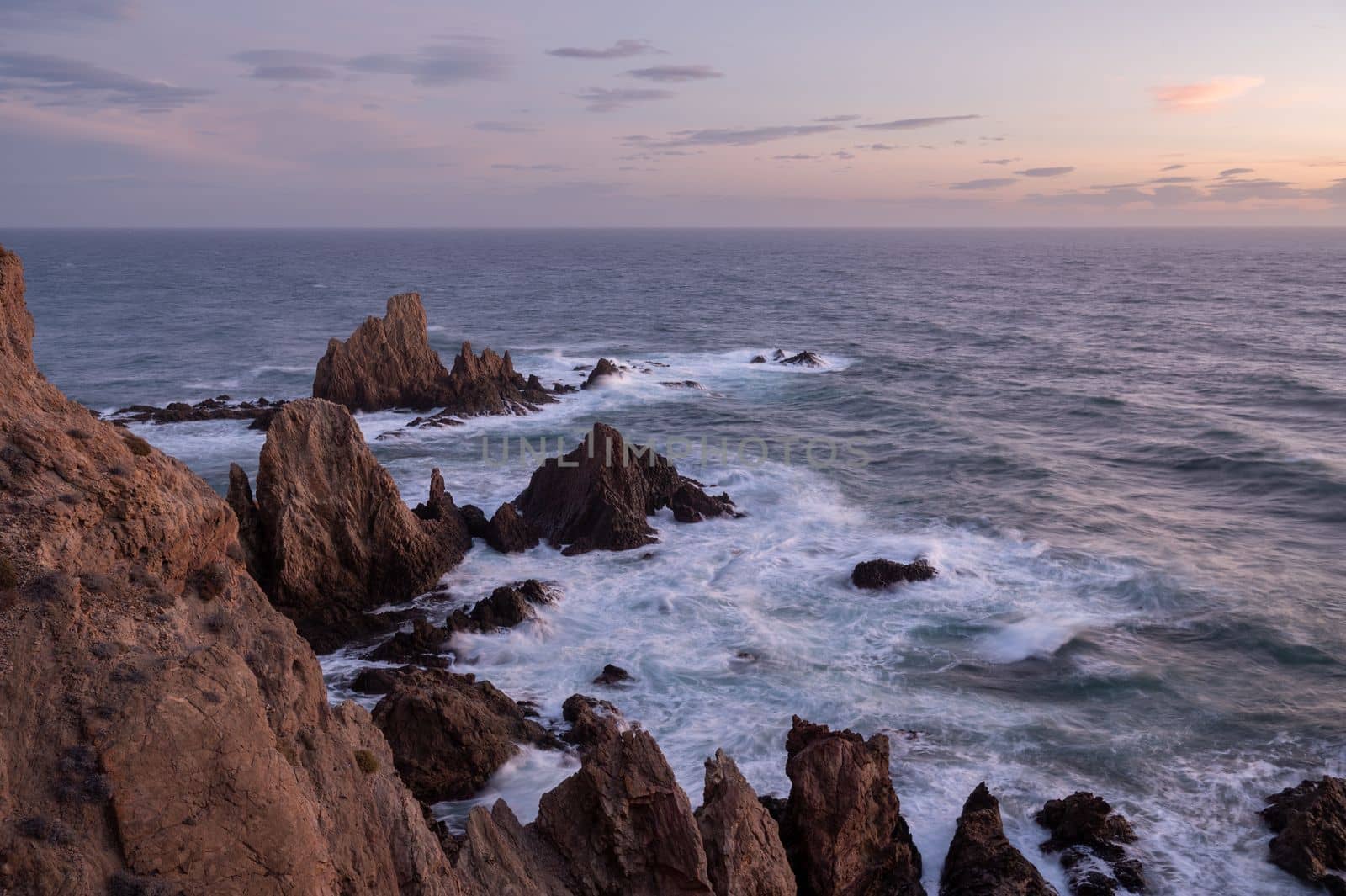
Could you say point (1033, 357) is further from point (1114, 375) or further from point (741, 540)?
point (741, 540)

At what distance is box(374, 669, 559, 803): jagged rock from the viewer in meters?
19.1

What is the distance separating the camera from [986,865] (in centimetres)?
1684

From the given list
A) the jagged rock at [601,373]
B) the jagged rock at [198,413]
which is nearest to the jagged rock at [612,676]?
the jagged rock at [198,413]

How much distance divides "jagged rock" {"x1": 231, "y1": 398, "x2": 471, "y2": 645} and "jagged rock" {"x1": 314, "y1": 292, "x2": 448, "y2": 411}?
2565 cm

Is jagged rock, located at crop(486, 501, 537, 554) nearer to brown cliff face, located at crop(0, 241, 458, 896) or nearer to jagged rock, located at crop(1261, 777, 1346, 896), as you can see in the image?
brown cliff face, located at crop(0, 241, 458, 896)

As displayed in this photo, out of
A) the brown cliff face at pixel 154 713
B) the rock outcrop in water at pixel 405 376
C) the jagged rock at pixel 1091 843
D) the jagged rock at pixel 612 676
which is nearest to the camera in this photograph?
the brown cliff face at pixel 154 713

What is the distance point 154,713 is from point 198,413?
148 feet

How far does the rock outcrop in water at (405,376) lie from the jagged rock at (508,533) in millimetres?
19774

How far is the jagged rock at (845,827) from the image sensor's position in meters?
16.4

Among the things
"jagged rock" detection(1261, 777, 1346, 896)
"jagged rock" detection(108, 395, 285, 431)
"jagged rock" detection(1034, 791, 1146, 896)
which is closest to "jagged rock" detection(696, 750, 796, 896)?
"jagged rock" detection(1034, 791, 1146, 896)

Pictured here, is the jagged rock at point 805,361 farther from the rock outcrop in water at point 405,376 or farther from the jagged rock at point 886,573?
the jagged rock at point 886,573

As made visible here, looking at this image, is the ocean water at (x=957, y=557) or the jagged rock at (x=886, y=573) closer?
the ocean water at (x=957, y=557)

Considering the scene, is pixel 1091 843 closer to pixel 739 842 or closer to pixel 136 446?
pixel 739 842

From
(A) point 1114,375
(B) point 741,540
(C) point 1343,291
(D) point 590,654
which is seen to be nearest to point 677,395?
(B) point 741,540
